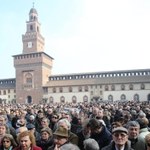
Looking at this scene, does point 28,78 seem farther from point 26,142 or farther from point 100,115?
point 26,142

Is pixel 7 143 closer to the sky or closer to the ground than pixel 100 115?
closer to the ground

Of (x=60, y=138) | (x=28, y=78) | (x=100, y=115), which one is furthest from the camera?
(x=28, y=78)

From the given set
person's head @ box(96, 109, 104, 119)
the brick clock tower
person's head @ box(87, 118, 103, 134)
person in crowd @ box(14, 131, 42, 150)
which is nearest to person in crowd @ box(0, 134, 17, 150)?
person in crowd @ box(14, 131, 42, 150)

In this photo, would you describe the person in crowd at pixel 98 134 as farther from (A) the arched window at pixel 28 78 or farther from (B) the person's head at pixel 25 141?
(A) the arched window at pixel 28 78

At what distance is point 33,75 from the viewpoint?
6053cm

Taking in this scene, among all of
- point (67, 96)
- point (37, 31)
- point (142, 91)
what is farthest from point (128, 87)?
point (37, 31)

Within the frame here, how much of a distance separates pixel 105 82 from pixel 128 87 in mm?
4656

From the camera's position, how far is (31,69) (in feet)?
201

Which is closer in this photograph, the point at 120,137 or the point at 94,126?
the point at 120,137

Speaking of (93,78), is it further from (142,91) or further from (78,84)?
(142,91)

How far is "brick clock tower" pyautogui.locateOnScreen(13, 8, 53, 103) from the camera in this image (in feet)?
196

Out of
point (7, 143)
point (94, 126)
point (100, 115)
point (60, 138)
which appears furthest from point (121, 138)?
point (100, 115)

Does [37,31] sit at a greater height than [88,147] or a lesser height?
greater

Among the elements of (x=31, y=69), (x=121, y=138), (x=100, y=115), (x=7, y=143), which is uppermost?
(x=31, y=69)
